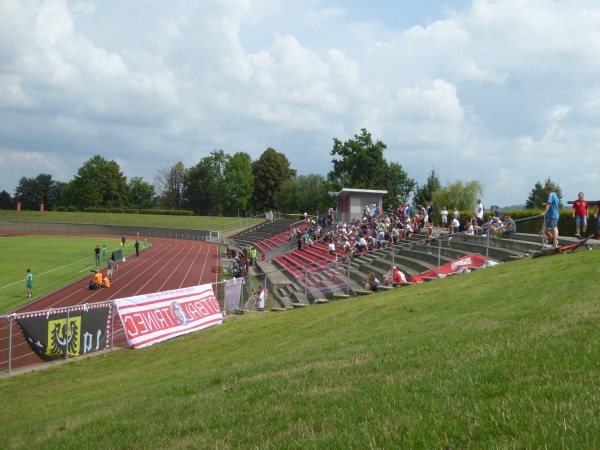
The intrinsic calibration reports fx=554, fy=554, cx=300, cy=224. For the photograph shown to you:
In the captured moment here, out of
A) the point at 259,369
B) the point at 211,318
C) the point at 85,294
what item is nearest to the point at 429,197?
the point at 85,294

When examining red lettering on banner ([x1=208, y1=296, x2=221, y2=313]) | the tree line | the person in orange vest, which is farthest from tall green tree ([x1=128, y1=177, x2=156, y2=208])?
red lettering on banner ([x1=208, y1=296, x2=221, y2=313])

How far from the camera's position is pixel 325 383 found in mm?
6352

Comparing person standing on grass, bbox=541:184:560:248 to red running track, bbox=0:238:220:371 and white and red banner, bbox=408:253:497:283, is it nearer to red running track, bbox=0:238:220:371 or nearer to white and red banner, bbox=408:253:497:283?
white and red banner, bbox=408:253:497:283

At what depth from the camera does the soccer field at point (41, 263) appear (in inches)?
1215

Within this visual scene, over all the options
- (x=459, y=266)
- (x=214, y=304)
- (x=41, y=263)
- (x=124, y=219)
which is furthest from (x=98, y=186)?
(x=459, y=266)

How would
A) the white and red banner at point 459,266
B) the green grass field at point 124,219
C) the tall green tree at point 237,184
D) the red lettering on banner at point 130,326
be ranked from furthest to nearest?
1. the tall green tree at point 237,184
2. the green grass field at point 124,219
3. the white and red banner at point 459,266
4. the red lettering on banner at point 130,326

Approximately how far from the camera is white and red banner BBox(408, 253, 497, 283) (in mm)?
17438

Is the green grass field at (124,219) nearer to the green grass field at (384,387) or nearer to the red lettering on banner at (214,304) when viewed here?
the red lettering on banner at (214,304)

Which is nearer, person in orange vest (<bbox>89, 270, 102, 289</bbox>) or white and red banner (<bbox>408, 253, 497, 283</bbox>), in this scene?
white and red banner (<bbox>408, 253, 497, 283</bbox>)

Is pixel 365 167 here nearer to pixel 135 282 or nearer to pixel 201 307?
pixel 135 282

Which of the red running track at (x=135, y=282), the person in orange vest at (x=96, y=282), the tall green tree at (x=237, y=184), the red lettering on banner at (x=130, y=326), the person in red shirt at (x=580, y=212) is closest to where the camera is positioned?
the person in red shirt at (x=580, y=212)

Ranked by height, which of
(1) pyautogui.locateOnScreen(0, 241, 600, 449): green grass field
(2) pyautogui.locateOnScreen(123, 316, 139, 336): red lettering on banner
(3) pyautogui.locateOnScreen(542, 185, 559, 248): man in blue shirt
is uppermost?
(3) pyautogui.locateOnScreen(542, 185, 559, 248): man in blue shirt

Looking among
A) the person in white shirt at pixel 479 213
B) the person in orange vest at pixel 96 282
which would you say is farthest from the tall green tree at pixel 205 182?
the person in white shirt at pixel 479 213

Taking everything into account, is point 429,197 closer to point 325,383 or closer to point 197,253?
point 197,253
